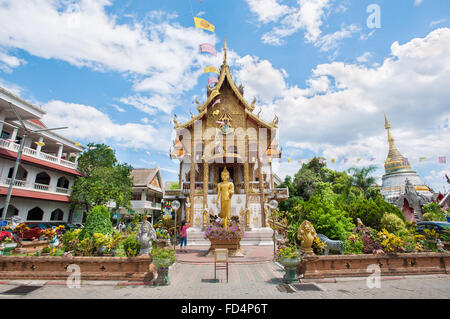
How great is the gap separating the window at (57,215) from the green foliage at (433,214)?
36430mm

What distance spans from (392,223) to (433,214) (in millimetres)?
13330

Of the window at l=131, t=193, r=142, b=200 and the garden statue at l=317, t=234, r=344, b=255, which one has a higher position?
the window at l=131, t=193, r=142, b=200

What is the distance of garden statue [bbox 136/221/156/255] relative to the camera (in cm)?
716

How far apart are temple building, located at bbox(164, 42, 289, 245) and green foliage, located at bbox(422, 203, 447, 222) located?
48.7 ft

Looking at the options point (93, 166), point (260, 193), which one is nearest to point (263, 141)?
point (260, 193)

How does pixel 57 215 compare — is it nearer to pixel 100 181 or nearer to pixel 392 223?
pixel 100 181

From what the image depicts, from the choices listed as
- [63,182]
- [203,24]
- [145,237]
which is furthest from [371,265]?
[63,182]

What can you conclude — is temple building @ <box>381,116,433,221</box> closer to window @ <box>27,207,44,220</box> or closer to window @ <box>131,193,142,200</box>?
window @ <box>131,193,142,200</box>

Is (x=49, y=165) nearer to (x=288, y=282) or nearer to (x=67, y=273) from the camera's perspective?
(x=67, y=273)

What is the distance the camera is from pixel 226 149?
65.5 feet

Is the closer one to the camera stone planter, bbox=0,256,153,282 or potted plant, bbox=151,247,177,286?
potted plant, bbox=151,247,177,286

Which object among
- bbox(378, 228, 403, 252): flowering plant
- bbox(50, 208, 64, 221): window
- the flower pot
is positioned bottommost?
the flower pot

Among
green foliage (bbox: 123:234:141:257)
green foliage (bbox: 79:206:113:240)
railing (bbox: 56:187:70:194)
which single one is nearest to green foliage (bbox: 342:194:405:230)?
green foliage (bbox: 123:234:141:257)
